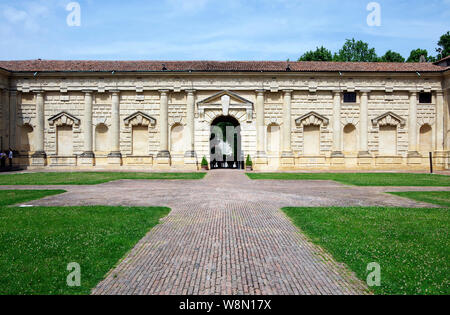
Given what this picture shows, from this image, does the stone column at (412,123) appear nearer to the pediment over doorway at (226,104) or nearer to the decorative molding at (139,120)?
the pediment over doorway at (226,104)

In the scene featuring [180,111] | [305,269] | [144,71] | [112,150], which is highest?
[144,71]

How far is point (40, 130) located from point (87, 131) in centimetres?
469

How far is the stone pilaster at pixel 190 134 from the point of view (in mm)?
31219

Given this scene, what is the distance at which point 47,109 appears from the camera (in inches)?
1261

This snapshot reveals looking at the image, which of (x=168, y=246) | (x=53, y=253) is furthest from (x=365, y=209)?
(x=53, y=253)

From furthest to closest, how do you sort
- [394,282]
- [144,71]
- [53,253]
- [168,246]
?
[144,71]
[168,246]
[53,253]
[394,282]

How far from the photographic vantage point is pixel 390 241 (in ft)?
22.9

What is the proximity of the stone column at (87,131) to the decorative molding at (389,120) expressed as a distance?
28.7m

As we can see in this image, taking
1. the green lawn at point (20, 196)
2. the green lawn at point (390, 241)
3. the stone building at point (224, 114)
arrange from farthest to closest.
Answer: the stone building at point (224, 114)
the green lawn at point (20, 196)
the green lawn at point (390, 241)

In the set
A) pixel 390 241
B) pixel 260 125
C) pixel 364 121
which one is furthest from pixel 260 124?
pixel 390 241

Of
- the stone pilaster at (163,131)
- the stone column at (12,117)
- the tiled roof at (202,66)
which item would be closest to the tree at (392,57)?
the tiled roof at (202,66)

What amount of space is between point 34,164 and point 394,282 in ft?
113

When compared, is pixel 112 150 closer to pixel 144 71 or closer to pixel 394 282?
pixel 144 71

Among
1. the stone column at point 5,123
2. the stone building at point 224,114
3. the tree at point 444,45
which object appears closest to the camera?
the stone column at point 5,123
